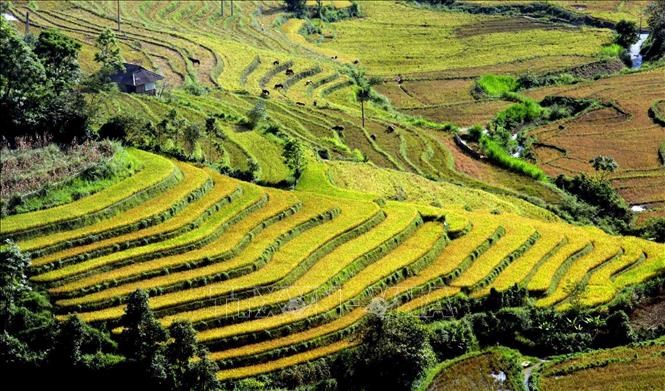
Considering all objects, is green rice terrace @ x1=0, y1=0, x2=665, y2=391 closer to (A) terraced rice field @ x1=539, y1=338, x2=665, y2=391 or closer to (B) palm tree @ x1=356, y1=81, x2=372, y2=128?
(A) terraced rice field @ x1=539, y1=338, x2=665, y2=391

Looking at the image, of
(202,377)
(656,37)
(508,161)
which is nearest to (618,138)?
(508,161)

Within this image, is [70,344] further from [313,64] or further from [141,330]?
[313,64]

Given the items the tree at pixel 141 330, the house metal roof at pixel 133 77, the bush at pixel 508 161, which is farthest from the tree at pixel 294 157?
the house metal roof at pixel 133 77

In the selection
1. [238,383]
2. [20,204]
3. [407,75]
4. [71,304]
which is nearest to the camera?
[238,383]

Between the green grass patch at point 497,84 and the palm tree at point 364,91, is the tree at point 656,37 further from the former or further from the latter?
the palm tree at point 364,91

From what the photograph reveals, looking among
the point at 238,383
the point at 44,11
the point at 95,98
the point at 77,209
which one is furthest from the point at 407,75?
the point at 238,383

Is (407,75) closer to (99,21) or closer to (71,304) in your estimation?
(99,21)
